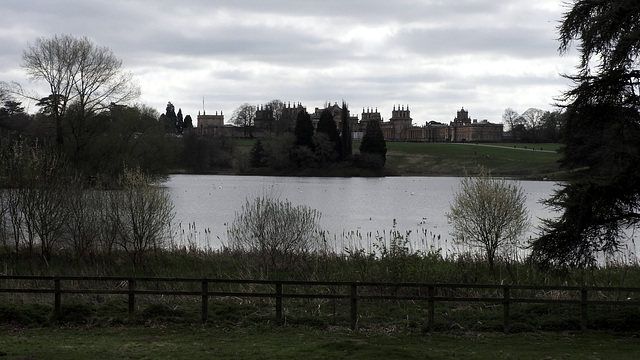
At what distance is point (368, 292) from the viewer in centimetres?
1814

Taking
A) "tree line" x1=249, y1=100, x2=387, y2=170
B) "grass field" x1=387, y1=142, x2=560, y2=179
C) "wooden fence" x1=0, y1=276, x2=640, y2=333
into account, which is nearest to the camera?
"wooden fence" x1=0, y1=276, x2=640, y2=333

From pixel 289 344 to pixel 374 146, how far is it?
352 feet

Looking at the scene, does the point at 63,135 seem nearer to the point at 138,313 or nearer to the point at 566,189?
the point at 138,313

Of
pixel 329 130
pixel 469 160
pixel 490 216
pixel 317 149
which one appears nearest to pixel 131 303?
pixel 490 216

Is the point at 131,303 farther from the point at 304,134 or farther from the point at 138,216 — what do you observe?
the point at 304,134

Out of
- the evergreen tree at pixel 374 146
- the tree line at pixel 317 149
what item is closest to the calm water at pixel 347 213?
the tree line at pixel 317 149

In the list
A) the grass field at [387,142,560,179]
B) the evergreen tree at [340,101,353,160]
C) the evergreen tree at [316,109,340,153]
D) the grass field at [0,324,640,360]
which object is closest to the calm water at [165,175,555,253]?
the grass field at [0,324,640,360]

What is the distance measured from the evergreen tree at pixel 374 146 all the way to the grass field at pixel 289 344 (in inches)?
4015

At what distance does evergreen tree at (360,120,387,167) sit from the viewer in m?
116

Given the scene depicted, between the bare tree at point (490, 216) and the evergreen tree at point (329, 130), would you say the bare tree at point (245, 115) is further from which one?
the bare tree at point (490, 216)

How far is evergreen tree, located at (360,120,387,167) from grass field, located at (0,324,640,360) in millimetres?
101990

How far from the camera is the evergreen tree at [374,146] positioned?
11640cm

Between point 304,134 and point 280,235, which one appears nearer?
point 280,235

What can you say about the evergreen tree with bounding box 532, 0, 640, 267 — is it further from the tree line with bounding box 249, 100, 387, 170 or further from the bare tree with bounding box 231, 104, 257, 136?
the bare tree with bounding box 231, 104, 257, 136
